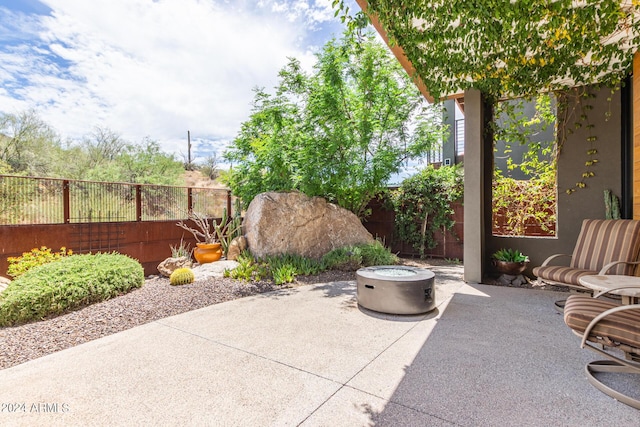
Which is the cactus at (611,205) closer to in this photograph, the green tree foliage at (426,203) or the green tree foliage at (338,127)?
the green tree foliage at (426,203)

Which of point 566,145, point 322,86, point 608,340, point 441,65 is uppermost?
point 322,86

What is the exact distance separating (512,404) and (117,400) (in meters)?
2.47

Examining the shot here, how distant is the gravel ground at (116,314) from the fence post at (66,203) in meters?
2.41

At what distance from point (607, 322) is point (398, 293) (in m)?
1.75

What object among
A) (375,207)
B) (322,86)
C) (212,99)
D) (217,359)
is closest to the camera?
(217,359)

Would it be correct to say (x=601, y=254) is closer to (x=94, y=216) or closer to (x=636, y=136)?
(x=636, y=136)

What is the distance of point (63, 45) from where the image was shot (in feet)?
36.3

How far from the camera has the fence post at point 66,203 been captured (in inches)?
223

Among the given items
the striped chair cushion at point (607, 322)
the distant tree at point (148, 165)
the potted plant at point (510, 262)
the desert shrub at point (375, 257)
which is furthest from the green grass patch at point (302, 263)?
the distant tree at point (148, 165)

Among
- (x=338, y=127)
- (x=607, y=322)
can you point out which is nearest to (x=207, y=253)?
(x=338, y=127)

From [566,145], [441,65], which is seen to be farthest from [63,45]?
[566,145]

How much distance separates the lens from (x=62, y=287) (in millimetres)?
3570

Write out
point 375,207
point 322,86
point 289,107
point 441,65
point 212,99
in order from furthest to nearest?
1. point 212,99
2. point 375,207
3. point 289,107
4. point 322,86
5. point 441,65

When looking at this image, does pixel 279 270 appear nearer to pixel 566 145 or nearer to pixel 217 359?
pixel 217 359
